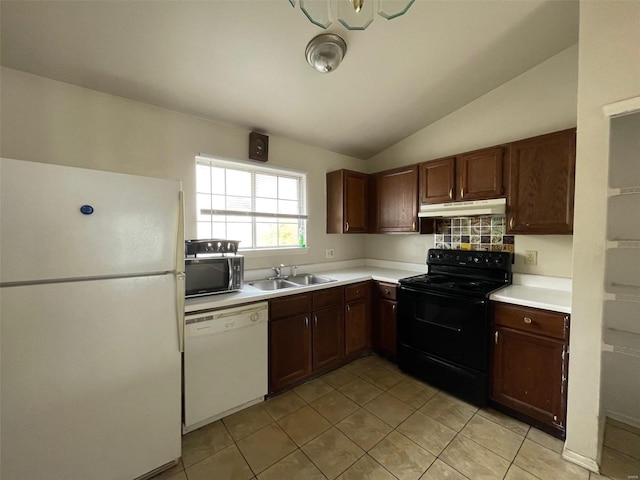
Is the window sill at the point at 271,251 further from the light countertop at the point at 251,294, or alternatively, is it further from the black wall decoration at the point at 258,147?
the black wall decoration at the point at 258,147

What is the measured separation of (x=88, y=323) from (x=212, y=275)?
0.80m

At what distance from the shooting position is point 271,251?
269cm

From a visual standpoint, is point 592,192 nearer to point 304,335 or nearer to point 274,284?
point 304,335

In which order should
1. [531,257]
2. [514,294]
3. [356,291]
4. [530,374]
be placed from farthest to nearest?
[356,291] < [531,257] < [514,294] < [530,374]

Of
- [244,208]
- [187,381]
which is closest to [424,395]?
[187,381]

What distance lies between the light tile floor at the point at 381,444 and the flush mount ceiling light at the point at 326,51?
8.35 ft

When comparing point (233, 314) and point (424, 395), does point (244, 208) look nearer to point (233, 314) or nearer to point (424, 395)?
point (233, 314)

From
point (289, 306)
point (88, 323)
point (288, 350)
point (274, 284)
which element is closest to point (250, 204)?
point (274, 284)

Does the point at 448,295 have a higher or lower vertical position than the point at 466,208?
lower

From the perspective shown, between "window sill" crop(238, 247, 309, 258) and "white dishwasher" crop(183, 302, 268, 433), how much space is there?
701 millimetres

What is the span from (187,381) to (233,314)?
50 centimetres

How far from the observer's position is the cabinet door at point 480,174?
85.5 inches

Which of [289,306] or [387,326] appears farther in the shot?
[387,326]

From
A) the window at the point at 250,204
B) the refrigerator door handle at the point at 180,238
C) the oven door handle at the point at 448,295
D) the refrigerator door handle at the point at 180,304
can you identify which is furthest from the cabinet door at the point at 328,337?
the refrigerator door handle at the point at 180,238
